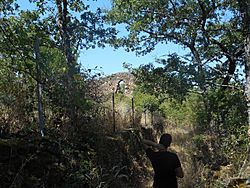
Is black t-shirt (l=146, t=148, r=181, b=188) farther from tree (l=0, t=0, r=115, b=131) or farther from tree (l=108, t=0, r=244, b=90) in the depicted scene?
tree (l=108, t=0, r=244, b=90)

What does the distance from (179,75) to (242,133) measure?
609 cm

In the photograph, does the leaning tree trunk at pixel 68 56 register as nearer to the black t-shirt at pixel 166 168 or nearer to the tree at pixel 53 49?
the tree at pixel 53 49

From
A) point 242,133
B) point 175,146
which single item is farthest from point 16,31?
point 175,146

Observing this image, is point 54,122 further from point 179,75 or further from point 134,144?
point 179,75

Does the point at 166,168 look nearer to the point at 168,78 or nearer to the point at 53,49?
the point at 53,49

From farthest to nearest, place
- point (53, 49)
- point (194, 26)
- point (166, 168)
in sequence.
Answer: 1. point (194, 26)
2. point (53, 49)
3. point (166, 168)

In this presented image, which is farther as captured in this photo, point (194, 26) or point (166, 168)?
point (194, 26)

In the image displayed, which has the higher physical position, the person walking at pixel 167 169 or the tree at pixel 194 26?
the tree at pixel 194 26

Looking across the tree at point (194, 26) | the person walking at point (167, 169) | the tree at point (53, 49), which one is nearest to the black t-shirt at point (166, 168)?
the person walking at point (167, 169)

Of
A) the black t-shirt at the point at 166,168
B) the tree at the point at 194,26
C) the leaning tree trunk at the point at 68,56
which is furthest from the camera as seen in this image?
the tree at the point at 194,26

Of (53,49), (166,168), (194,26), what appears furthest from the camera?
(194,26)

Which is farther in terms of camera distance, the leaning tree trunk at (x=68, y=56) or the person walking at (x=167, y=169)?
the leaning tree trunk at (x=68, y=56)

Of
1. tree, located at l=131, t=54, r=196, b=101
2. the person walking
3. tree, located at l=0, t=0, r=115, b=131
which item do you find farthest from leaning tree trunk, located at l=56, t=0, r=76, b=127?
tree, located at l=131, t=54, r=196, b=101

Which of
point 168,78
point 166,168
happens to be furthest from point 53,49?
point 168,78
